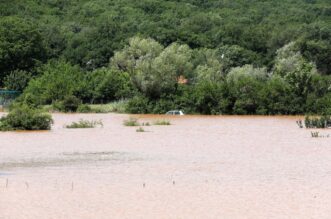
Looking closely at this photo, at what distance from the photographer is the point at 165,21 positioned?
92.4 metres

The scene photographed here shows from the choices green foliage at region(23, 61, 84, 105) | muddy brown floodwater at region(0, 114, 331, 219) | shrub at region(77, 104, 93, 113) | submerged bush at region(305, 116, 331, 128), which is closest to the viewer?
muddy brown floodwater at region(0, 114, 331, 219)

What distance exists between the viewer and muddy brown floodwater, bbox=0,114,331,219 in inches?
579

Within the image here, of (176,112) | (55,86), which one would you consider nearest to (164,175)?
(176,112)

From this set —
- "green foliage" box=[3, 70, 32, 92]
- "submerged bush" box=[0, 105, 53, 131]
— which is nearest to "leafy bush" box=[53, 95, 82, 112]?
"green foliage" box=[3, 70, 32, 92]

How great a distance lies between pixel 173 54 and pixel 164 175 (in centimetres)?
3393

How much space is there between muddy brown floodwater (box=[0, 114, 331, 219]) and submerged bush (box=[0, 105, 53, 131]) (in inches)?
49.9

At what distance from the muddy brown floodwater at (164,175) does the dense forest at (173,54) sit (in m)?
16.4

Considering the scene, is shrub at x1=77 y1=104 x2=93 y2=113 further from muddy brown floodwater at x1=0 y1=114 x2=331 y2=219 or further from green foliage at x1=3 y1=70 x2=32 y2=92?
muddy brown floodwater at x1=0 y1=114 x2=331 y2=219

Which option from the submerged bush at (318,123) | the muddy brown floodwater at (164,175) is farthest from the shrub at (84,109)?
the submerged bush at (318,123)

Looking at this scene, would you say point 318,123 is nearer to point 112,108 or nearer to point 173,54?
point 173,54

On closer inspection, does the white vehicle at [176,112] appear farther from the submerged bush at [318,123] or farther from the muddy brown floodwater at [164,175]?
the muddy brown floodwater at [164,175]

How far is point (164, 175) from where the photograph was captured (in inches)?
757

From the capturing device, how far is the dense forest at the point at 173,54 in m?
48.7

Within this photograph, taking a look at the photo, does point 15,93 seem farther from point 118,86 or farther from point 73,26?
point 73,26
